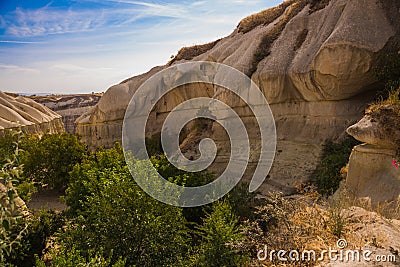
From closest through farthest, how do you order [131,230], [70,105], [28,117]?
[131,230]
[28,117]
[70,105]

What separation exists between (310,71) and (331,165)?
4.11m

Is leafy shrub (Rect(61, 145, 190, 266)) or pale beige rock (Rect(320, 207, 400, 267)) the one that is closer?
pale beige rock (Rect(320, 207, 400, 267))

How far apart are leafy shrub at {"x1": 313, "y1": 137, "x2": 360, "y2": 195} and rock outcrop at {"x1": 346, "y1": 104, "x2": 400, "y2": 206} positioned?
1400 mm

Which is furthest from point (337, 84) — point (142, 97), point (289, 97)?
point (142, 97)

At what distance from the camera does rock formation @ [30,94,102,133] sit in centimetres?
5478

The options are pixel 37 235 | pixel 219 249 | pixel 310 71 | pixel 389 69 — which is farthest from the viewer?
pixel 310 71

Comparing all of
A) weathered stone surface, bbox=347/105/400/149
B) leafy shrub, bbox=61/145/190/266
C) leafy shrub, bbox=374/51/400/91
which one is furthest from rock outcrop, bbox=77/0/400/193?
leafy shrub, bbox=61/145/190/266

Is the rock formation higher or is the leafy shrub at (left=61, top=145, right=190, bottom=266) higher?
the rock formation

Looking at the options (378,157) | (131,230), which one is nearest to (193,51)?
(378,157)

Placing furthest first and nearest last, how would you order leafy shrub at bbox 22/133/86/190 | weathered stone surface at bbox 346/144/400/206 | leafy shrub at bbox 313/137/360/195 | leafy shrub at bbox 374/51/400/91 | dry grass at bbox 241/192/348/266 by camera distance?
leafy shrub at bbox 22/133/86/190, leafy shrub at bbox 374/51/400/91, leafy shrub at bbox 313/137/360/195, weathered stone surface at bbox 346/144/400/206, dry grass at bbox 241/192/348/266

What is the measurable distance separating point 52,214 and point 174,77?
14.2 metres

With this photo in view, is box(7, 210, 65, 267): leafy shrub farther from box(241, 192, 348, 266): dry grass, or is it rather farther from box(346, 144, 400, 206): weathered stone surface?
box(346, 144, 400, 206): weathered stone surface

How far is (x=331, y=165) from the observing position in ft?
38.2

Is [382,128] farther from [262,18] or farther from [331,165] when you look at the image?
[262,18]
